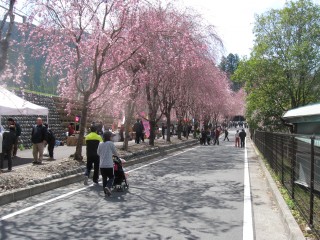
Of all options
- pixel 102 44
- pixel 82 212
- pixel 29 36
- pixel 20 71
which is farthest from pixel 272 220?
pixel 29 36

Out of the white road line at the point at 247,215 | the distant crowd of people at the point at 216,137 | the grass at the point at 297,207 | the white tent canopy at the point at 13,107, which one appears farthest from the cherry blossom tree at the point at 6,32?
the distant crowd of people at the point at 216,137

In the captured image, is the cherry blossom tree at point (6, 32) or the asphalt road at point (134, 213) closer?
the asphalt road at point (134, 213)

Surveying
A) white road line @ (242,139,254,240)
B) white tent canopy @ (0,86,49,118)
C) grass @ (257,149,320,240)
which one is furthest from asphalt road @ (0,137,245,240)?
white tent canopy @ (0,86,49,118)

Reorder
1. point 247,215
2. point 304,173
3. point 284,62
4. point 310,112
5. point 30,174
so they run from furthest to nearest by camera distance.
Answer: point 284,62
point 310,112
point 30,174
point 304,173
point 247,215

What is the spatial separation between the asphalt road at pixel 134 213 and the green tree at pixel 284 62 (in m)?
15.4

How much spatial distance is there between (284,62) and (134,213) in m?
20.4

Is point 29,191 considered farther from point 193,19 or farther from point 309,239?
point 193,19

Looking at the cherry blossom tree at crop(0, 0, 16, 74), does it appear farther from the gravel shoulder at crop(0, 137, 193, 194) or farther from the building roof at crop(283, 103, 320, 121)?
the building roof at crop(283, 103, 320, 121)

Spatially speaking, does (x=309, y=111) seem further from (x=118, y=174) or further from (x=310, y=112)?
(x=118, y=174)

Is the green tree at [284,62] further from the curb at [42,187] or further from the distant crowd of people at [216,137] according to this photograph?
the curb at [42,187]

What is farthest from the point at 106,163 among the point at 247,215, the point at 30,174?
the point at 247,215

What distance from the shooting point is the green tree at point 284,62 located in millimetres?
25703

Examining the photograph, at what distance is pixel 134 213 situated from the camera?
8.03 meters

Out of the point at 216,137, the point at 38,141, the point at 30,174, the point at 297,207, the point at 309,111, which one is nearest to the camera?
the point at 297,207
